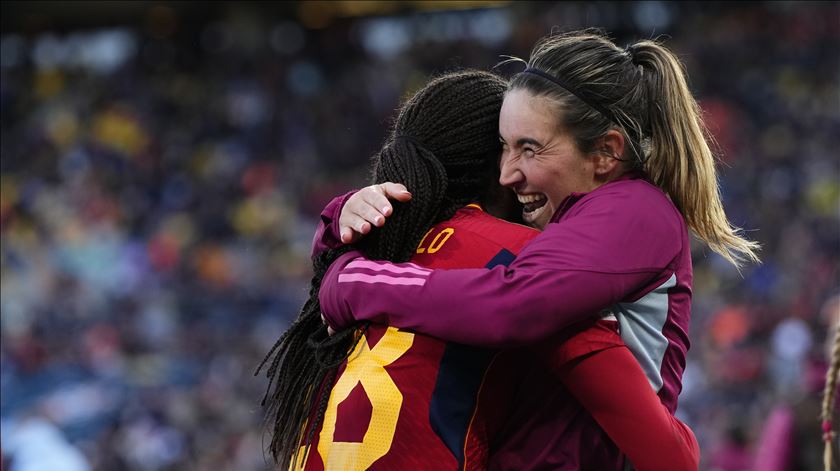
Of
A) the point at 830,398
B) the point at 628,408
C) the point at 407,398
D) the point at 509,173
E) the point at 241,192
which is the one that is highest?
the point at 509,173

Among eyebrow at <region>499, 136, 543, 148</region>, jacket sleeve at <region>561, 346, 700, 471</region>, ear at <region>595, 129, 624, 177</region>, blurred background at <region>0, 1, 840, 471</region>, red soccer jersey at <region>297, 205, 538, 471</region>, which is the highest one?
eyebrow at <region>499, 136, 543, 148</region>

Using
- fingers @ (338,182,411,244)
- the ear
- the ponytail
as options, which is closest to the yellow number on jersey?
fingers @ (338,182,411,244)

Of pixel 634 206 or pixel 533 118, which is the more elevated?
pixel 533 118

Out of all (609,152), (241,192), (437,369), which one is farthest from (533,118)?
(241,192)

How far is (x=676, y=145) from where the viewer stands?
220cm

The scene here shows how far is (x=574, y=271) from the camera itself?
191 centimetres

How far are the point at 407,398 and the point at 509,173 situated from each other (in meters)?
0.49

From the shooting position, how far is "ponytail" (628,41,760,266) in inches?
86.6

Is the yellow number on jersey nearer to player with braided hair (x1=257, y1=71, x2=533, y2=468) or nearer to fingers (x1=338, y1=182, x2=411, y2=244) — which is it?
player with braided hair (x1=257, y1=71, x2=533, y2=468)

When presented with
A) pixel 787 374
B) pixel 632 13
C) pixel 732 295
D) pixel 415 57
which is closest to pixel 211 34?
pixel 415 57

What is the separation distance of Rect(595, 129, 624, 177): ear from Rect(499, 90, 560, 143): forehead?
0.09m

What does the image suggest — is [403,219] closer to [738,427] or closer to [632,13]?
[738,427]

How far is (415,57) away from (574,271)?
55.9 ft

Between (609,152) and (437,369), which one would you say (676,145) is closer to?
(609,152)
